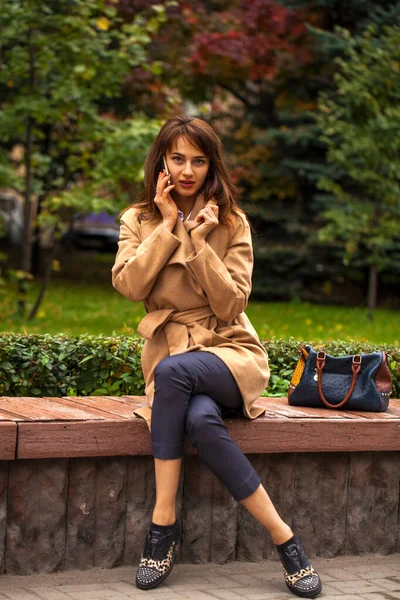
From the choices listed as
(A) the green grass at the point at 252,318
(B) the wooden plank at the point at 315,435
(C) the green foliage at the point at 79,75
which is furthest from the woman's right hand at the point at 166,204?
(C) the green foliage at the point at 79,75

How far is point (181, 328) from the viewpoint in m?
4.39

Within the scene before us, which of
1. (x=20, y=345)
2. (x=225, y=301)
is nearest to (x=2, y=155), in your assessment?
(x=20, y=345)

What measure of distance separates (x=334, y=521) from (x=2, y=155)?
8975mm

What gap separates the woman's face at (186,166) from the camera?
4449mm

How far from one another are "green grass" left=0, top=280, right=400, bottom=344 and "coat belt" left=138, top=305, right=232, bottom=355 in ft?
18.4

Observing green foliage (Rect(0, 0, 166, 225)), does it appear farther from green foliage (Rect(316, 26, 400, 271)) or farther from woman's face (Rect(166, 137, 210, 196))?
woman's face (Rect(166, 137, 210, 196))

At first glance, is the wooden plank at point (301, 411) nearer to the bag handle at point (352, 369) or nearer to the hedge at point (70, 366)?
the bag handle at point (352, 369)

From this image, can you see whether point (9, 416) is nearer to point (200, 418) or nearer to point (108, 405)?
point (108, 405)

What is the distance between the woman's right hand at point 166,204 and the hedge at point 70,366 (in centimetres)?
95

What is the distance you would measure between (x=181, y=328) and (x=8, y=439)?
905mm

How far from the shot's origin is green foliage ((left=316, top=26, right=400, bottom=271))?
13.3 meters

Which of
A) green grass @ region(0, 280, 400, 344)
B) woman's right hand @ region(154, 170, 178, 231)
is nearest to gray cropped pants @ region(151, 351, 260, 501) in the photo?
woman's right hand @ region(154, 170, 178, 231)

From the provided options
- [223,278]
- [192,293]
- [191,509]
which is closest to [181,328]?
[192,293]

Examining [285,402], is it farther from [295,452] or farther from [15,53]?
[15,53]
